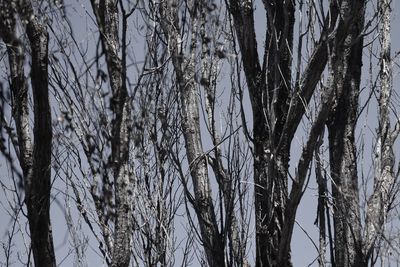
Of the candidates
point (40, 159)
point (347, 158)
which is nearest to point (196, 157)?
point (40, 159)

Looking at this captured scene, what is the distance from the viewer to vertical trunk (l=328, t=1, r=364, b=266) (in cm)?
733

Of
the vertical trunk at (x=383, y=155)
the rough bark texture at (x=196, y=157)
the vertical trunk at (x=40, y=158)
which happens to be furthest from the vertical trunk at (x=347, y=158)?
the vertical trunk at (x=40, y=158)

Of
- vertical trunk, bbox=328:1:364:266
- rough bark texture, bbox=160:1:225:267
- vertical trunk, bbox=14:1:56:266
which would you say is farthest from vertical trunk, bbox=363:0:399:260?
vertical trunk, bbox=14:1:56:266

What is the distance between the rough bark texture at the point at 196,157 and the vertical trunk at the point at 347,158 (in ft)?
5.42

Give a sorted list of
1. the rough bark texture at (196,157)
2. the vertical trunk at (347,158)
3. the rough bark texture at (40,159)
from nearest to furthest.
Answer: the rough bark texture at (40,159), the rough bark texture at (196,157), the vertical trunk at (347,158)

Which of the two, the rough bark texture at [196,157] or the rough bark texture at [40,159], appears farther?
the rough bark texture at [196,157]

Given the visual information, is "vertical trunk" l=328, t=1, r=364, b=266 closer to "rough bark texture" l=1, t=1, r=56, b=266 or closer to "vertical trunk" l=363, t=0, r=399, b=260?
"vertical trunk" l=363, t=0, r=399, b=260

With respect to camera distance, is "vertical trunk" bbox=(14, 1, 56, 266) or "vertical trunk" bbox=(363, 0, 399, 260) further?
"vertical trunk" bbox=(363, 0, 399, 260)

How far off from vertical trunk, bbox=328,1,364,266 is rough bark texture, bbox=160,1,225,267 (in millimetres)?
1652

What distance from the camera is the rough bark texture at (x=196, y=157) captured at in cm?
583

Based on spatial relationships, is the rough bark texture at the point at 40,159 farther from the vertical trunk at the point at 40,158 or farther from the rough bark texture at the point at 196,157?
the rough bark texture at the point at 196,157

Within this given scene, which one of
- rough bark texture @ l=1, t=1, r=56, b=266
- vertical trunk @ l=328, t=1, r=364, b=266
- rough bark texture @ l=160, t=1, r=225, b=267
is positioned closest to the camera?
rough bark texture @ l=1, t=1, r=56, b=266

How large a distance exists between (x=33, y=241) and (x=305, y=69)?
2.12 metres

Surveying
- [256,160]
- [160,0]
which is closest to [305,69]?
[256,160]
